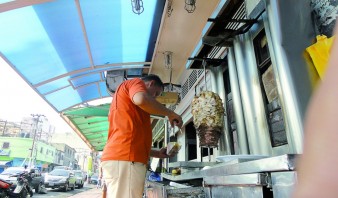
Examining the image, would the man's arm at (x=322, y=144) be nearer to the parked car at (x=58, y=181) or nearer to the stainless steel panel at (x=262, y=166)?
the stainless steel panel at (x=262, y=166)

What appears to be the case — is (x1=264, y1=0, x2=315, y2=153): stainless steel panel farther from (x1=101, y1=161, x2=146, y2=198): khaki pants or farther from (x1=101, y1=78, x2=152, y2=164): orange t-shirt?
(x1=101, y1=161, x2=146, y2=198): khaki pants

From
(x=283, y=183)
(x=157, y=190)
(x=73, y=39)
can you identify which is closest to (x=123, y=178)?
(x=157, y=190)

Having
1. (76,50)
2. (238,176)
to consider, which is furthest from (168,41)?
(238,176)

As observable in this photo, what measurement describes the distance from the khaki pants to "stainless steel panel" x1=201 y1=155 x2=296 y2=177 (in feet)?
2.58

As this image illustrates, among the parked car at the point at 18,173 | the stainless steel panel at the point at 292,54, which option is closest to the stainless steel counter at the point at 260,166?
the stainless steel panel at the point at 292,54

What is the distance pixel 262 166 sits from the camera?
0.88 metres

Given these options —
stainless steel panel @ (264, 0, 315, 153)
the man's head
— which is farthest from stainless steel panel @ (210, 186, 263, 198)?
the man's head

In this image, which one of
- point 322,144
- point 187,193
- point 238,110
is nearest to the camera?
point 322,144

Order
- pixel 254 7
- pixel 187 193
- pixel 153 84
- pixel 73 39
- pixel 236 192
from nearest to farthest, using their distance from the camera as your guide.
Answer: pixel 236 192 → pixel 187 193 → pixel 254 7 → pixel 153 84 → pixel 73 39

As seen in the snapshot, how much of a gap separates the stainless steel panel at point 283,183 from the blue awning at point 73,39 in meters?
2.89

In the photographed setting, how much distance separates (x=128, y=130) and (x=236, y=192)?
1.11 metres

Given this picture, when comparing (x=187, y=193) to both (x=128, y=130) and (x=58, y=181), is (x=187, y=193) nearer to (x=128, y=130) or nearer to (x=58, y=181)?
(x=128, y=130)

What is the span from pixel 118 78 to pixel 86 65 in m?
0.79

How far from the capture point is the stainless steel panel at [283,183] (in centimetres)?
72
